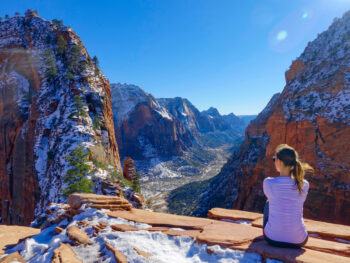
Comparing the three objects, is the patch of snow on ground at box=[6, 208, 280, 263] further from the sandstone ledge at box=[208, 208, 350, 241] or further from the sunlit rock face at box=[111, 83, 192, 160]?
the sunlit rock face at box=[111, 83, 192, 160]

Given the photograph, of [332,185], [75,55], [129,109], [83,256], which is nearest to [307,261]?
[83,256]

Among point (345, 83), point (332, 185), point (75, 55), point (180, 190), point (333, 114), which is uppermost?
point (75, 55)

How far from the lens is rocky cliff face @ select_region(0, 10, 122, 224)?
26.5m

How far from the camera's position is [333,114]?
19.8 metres

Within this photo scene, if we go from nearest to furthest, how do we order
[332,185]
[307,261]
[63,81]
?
→ [307,261], [332,185], [63,81]

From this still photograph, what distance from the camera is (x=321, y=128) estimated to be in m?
20.2

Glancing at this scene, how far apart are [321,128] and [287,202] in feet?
70.7

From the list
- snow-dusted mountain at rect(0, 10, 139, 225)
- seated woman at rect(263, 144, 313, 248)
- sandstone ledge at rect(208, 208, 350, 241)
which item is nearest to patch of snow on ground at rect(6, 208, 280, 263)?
seated woman at rect(263, 144, 313, 248)

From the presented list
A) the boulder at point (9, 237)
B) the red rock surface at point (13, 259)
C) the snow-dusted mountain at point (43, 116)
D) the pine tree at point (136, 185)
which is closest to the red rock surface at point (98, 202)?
the boulder at point (9, 237)

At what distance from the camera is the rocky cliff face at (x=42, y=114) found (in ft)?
86.9

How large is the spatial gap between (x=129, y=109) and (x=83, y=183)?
12048cm

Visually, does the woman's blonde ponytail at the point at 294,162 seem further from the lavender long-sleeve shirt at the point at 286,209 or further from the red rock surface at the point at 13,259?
the red rock surface at the point at 13,259

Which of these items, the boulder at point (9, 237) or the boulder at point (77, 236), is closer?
the boulder at point (77, 236)

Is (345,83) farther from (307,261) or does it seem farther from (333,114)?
(307,261)
